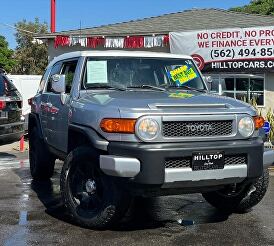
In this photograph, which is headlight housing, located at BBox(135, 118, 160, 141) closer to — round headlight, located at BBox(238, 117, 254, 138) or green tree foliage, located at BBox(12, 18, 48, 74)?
round headlight, located at BBox(238, 117, 254, 138)

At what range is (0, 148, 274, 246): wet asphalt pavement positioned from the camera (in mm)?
4934

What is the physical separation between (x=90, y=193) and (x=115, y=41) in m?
11.9

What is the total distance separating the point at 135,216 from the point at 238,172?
58.1 inches

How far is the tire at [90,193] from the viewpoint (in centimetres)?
500

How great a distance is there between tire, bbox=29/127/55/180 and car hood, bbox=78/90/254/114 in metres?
2.18

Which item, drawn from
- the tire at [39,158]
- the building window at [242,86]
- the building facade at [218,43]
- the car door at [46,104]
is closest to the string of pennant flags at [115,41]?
the building facade at [218,43]

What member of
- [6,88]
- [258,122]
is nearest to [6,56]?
[6,88]

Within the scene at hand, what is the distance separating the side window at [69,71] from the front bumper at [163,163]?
1.68 metres

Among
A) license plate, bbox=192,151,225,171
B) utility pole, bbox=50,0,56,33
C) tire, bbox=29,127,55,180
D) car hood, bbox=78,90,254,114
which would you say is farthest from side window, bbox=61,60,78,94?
utility pole, bbox=50,0,56,33

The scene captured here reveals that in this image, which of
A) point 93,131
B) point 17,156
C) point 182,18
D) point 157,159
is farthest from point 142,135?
point 182,18

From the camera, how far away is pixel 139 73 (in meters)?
6.24

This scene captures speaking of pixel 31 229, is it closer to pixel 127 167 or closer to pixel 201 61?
pixel 127 167

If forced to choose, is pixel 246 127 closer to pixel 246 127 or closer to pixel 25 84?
pixel 246 127

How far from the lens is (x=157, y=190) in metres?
4.83
